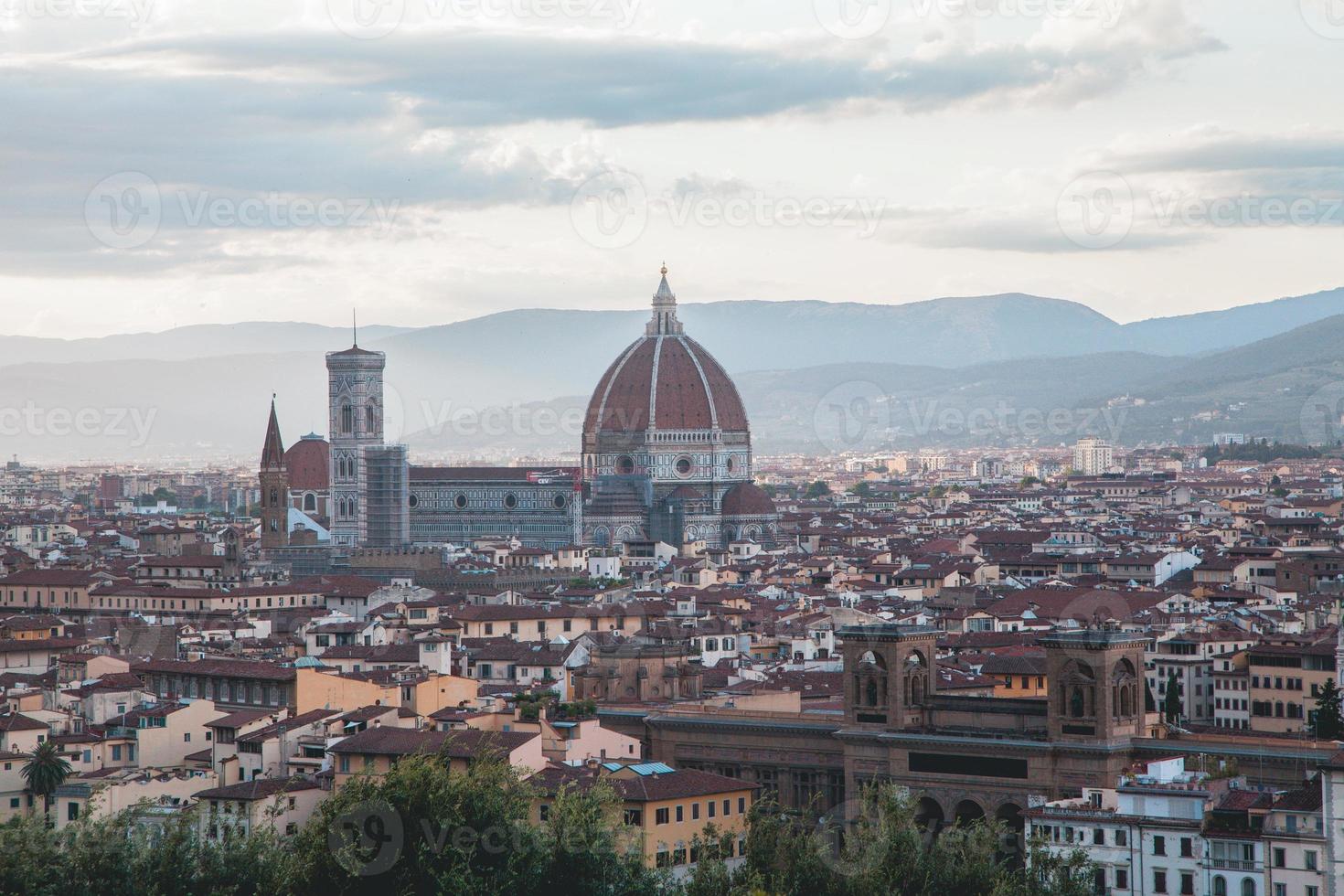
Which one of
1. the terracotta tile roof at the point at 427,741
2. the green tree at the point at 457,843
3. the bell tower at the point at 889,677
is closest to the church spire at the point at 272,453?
the bell tower at the point at 889,677

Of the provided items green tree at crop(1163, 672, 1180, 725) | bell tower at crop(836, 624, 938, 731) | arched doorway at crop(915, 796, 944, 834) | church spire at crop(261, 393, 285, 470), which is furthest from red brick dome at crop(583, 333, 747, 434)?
arched doorway at crop(915, 796, 944, 834)

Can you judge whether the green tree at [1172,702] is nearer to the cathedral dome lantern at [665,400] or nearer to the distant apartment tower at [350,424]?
the distant apartment tower at [350,424]

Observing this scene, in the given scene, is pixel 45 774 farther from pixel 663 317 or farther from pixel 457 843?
pixel 663 317

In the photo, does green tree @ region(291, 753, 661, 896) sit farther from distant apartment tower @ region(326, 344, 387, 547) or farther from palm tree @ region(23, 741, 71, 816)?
distant apartment tower @ region(326, 344, 387, 547)

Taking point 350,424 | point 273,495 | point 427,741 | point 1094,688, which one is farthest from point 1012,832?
point 350,424

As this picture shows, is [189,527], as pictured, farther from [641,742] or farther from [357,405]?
[641,742]

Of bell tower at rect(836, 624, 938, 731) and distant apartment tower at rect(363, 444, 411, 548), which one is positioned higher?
distant apartment tower at rect(363, 444, 411, 548)
